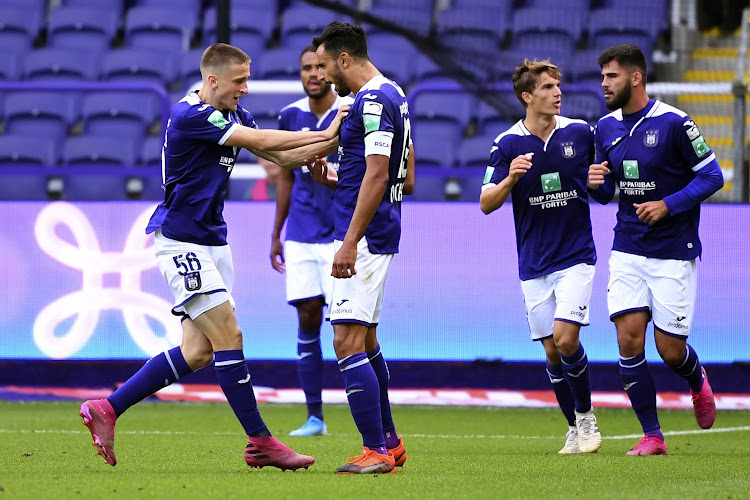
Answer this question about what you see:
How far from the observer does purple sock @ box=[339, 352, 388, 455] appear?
5992 mm

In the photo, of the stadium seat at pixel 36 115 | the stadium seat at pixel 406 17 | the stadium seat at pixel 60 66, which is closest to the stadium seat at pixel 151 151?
the stadium seat at pixel 36 115

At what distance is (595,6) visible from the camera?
16.2 metres

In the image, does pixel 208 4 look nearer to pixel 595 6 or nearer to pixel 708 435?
pixel 595 6

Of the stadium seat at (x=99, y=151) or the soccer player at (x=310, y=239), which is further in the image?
the stadium seat at (x=99, y=151)

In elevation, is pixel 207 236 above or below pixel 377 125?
below

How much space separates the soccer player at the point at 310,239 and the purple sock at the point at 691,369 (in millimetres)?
2508

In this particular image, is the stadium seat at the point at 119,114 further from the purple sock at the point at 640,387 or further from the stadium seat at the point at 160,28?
the purple sock at the point at 640,387

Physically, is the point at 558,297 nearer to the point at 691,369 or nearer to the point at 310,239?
the point at 691,369

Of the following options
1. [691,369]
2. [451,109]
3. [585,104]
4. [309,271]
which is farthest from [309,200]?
[451,109]

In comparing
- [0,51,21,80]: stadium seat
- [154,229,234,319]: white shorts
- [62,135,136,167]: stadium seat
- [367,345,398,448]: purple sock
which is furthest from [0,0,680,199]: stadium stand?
[154,229,234,319]: white shorts

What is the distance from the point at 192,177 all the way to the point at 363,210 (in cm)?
97

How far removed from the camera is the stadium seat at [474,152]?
12672 mm

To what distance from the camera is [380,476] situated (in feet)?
19.3

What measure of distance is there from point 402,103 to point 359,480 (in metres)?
1.85
